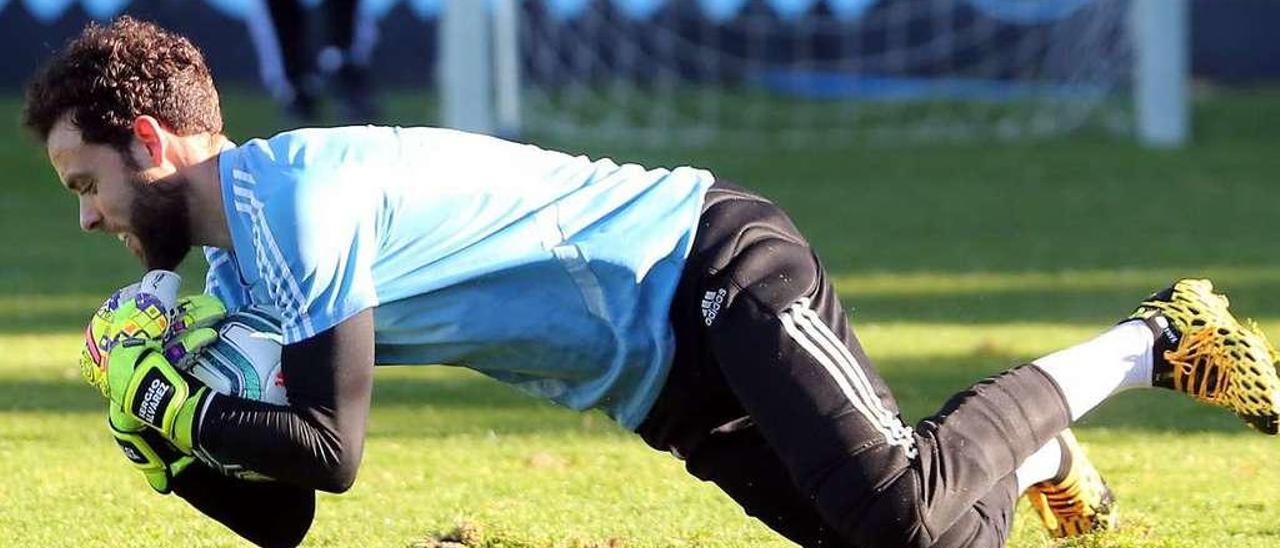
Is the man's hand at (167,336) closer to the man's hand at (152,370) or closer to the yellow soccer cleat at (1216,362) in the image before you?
the man's hand at (152,370)

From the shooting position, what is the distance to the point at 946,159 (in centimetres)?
1395

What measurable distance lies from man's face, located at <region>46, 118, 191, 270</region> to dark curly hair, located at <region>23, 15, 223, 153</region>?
3 centimetres

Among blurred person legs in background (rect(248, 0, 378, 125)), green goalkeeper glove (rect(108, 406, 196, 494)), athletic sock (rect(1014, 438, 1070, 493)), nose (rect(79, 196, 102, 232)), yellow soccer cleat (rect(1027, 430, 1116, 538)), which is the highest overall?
nose (rect(79, 196, 102, 232))

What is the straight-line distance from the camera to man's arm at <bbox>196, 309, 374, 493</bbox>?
12.1 ft

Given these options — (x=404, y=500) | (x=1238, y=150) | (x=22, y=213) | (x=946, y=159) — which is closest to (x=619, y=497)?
(x=404, y=500)

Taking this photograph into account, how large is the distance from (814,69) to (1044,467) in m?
14.3

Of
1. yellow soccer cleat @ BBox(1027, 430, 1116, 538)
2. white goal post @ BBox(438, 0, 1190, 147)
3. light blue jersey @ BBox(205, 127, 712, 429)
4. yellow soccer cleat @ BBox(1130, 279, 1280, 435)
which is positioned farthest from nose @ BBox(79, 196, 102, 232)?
white goal post @ BBox(438, 0, 1190, 147)

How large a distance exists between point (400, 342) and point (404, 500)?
3.97 feet

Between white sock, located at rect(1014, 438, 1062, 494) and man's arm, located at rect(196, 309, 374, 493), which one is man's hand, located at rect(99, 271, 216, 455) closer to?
man's arm, located at rect(196, 309, 374, 493)

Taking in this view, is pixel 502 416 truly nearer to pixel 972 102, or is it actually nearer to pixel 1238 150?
pixel 1238 150

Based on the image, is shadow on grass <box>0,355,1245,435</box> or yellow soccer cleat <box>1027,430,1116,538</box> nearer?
yellow soccer cleat <box>1027,430,1116,538</box>

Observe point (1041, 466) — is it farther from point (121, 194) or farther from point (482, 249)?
point (121, 194)

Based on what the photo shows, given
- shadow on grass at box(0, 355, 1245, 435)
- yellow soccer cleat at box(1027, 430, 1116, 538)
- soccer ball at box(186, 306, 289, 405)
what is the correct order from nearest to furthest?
soccer ball at box(186, 306, 289, 405) < yellow soccer cleat at box(1027, 430, 1116, 538) < shadow on grass at box(0, 355, 1245, 435)

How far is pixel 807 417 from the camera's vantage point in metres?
3.81
